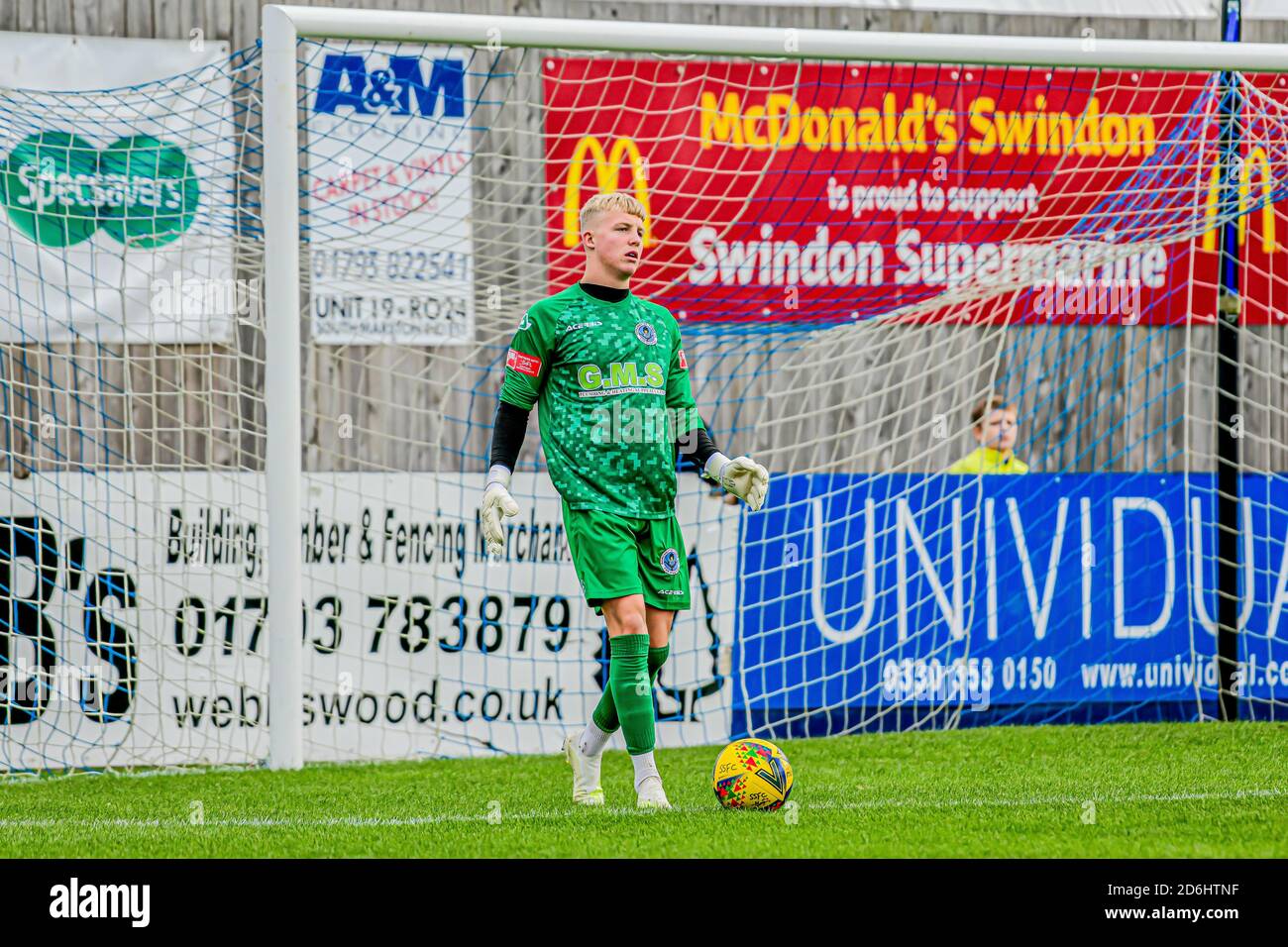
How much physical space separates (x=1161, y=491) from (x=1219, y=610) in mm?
734

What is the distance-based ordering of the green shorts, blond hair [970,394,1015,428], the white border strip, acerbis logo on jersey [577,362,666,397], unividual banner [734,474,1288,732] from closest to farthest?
the green shorts < acerbis logo on jersey [577,362,666,397] < the white border strip < unividual banner [734,474,1288,732] < blond hair [970,394,1015,428]

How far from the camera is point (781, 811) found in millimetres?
4367

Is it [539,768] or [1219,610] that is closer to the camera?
[539,768]

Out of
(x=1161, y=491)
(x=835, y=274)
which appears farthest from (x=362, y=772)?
(x=1161, y=491)

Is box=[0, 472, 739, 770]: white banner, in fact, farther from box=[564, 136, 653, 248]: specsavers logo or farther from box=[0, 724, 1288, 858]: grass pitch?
box=[564, 136, 653, 248]: specsavers logo

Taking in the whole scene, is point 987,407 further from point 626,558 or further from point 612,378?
point 626,558

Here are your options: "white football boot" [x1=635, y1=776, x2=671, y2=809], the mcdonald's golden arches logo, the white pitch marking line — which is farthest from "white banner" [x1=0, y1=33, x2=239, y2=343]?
the mcdonald's golden arches logo

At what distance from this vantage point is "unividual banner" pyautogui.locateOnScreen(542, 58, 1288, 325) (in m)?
7.42

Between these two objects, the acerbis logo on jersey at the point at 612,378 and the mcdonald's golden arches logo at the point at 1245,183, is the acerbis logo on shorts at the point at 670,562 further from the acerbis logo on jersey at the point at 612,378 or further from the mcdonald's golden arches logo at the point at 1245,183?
the mcdonald's golden arches logo at the point at 1245,183

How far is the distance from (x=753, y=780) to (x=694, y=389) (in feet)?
11.3

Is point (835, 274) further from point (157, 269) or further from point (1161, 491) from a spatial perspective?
point (157, 269)

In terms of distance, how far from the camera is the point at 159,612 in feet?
21.5

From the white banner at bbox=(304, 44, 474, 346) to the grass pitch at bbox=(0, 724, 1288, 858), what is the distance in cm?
223

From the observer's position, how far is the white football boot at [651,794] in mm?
4367
